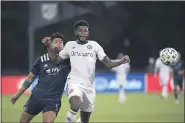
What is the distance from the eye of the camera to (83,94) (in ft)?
38.5

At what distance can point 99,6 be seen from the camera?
4344 cm

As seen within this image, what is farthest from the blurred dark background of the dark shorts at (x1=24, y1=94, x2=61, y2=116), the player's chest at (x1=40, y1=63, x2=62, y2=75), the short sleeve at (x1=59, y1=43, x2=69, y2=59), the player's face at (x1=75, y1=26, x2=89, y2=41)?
the dark shorts at (x1=24, y1=94, x2=61, y2=116)

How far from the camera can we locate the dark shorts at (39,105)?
10852mm

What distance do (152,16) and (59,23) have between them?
8.74 metres

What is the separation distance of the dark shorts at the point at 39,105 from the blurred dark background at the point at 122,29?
31.3m

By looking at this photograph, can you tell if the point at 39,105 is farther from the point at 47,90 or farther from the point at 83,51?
the point at 83,51

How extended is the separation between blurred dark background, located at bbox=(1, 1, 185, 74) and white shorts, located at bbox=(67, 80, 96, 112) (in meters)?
30.3

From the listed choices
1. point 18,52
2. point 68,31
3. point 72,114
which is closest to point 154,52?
point 68,31

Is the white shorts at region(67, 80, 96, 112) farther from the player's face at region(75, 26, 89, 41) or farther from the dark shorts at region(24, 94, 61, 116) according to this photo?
the player's face at region(75, 26, 89, 41)

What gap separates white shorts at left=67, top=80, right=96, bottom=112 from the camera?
11492 millimetres

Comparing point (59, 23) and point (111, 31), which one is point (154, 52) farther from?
point (59, 23)

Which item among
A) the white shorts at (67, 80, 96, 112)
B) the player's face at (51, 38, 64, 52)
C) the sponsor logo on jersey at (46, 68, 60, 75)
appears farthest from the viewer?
the white shorts at (67, 80, 96, 112)

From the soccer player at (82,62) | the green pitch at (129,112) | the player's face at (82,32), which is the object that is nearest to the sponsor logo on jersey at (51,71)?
→ the soccer player at (82,62)

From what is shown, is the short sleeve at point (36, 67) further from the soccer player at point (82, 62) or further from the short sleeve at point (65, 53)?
the short sleeve at point (65, 53)
